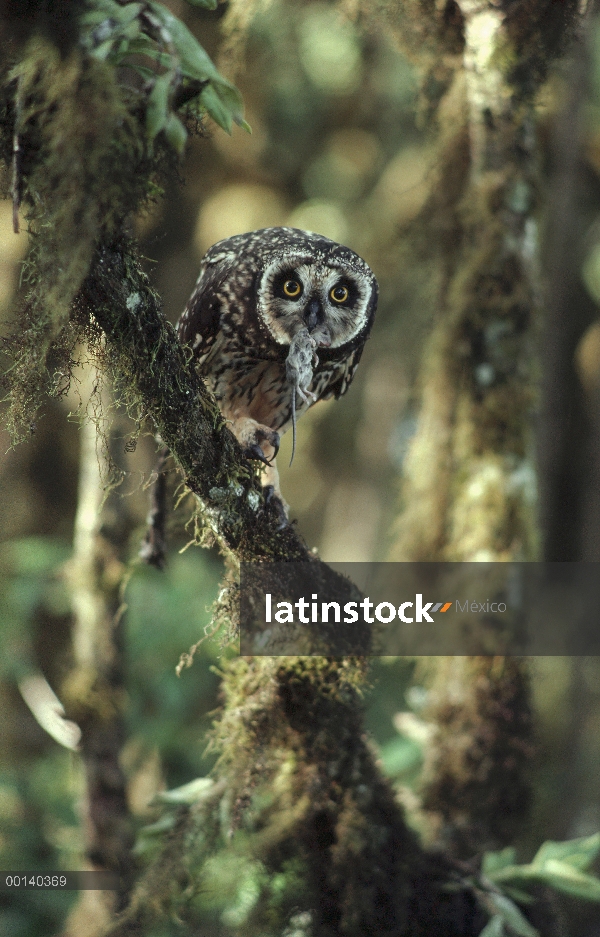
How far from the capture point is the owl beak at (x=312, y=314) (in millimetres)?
2537

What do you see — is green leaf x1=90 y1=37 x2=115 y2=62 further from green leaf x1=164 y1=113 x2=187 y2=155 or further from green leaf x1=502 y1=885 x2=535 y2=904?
green leaf x1=502 y1=885 x2=535 y2=904

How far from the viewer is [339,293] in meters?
2.62

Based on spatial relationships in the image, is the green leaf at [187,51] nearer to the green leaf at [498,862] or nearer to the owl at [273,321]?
the owl at [273,321]

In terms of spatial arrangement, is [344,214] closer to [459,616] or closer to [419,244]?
[419,244]

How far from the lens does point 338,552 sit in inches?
352

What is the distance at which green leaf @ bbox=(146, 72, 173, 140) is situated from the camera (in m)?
1.43

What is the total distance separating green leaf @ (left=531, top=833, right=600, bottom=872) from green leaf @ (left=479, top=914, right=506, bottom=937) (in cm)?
31

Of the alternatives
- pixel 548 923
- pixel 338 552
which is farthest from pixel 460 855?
pixel 338 552

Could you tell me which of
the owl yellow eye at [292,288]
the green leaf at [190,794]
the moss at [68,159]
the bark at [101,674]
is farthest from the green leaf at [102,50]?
the green leaf at [190,794]

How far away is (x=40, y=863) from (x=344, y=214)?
21.6 ft

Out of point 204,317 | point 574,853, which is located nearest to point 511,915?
point 574,853

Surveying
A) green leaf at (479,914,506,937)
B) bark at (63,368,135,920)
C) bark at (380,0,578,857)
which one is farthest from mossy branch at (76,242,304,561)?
bark at (380,0,578,857)

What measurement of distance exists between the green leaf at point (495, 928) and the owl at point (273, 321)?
165cm

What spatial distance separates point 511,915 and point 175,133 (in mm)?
2715
